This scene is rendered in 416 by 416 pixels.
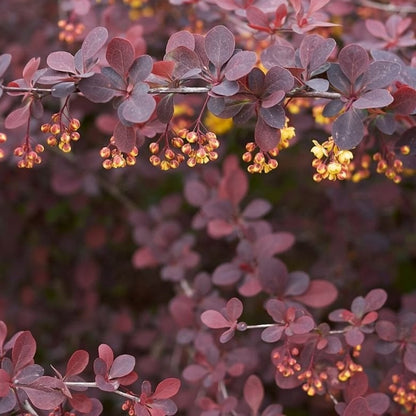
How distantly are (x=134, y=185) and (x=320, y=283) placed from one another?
1240 millimetres

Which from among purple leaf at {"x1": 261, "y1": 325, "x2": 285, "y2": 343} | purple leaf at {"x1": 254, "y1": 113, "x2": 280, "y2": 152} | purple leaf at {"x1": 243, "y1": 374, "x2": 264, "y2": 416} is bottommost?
purple leaf at {"x1": 243, "y1": 374, "x2": 264, "y2": 416}

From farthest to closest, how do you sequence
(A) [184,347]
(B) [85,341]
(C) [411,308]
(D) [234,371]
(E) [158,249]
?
(B) [85,341] → (A) [184,347] → (E) [158,249] → (C) [411,308] → (D) [234,371]

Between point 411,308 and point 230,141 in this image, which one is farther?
point 230,141

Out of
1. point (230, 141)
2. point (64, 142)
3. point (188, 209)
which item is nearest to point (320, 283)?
point (64, 142)

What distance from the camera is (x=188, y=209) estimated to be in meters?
2.70

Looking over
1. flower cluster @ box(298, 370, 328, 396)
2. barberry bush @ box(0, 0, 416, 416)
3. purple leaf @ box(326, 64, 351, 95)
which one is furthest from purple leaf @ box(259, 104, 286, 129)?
flower cluster @ box(298, 370, 328, 396)

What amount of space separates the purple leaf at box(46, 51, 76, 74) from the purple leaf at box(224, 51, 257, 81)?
257 mm

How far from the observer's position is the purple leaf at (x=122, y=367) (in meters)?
1.14

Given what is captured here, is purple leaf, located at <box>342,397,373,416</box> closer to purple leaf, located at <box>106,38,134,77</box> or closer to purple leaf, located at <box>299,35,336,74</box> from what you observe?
purple leaf, located at <box>299,35,336,74</box>

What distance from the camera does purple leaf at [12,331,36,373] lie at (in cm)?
113

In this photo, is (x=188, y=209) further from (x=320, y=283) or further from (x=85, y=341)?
(x=320, y=283)

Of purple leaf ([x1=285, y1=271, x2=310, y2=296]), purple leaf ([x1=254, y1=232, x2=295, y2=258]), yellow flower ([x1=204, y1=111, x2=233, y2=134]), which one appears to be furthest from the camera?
yellow flower ([x1=204, y1=111, x2=233, y2=134])

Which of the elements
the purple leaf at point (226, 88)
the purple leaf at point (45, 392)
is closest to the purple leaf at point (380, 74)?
the purple leaf at point (226, 88)

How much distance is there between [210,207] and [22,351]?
26.9 inches
